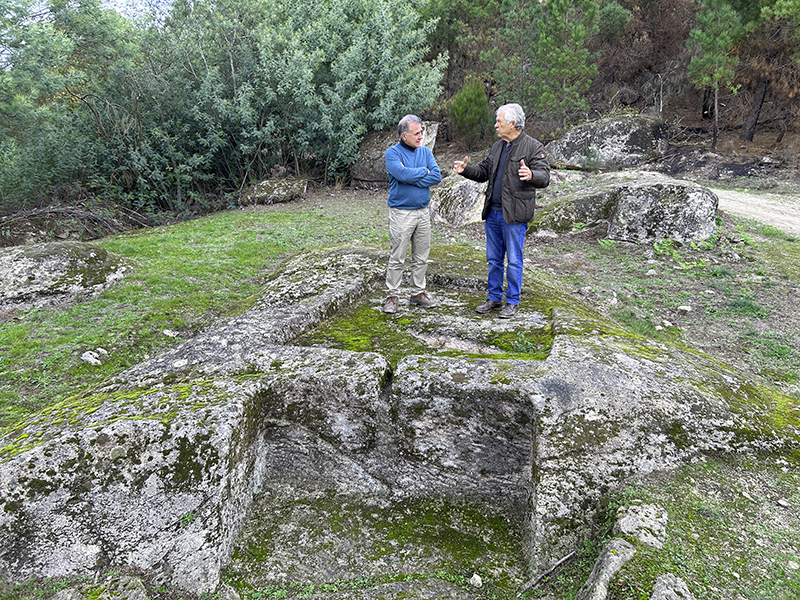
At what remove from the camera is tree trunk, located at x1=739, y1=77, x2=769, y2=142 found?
1645cm

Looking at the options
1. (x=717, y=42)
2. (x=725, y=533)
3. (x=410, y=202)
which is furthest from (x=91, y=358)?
(x=717, y=42)

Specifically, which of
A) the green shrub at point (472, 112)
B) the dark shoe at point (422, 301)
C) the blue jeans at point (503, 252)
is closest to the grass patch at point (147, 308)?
the dark shoe at point (422, 301)

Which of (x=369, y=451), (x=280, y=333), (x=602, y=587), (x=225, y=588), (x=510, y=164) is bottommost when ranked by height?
(x=225, y=588)

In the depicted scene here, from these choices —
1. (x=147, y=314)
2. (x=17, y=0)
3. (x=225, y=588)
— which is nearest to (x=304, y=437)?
(x=225, y=588)

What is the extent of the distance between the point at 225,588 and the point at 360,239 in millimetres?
7928

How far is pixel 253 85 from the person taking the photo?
1666 cm

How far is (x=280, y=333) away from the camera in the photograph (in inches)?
176

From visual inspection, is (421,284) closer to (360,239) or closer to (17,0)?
(360,239)

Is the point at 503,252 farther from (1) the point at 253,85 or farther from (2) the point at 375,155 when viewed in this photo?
(1) the point at 253,85

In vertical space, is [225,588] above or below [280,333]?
Result: below

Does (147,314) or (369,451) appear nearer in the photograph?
(369,451)

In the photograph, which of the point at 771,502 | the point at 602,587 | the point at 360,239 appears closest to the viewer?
the point at 602,587

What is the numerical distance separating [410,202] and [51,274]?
215 inches

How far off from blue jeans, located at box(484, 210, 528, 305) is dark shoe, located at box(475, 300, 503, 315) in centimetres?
4
